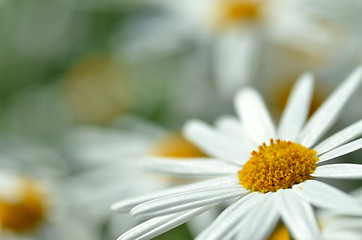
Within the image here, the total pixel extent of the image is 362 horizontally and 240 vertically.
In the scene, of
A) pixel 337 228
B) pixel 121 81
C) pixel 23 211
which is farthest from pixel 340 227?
pixel 121 81

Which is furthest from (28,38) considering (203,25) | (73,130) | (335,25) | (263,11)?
(335,25)

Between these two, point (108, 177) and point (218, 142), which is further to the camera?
point (108, 177)

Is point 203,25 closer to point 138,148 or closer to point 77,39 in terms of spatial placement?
point 138,148

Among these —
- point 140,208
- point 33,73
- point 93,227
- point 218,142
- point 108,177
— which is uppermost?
point 33,73

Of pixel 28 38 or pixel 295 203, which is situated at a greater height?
pixel 28 38

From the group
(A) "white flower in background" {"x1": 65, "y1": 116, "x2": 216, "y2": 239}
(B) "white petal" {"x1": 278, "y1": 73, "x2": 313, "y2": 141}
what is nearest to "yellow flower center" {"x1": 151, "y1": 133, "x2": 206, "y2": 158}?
(A) "white flower in background" {"x1": 65, "y1": 116, "x2": 216, "y2": 239}

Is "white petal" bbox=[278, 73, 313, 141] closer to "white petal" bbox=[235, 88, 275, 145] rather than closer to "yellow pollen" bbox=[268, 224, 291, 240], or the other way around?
"white petal" bbox=[235, 88, 275, 145]


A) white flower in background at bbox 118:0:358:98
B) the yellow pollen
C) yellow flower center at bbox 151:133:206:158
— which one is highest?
white flower in background at bbox 118:0:358:98
